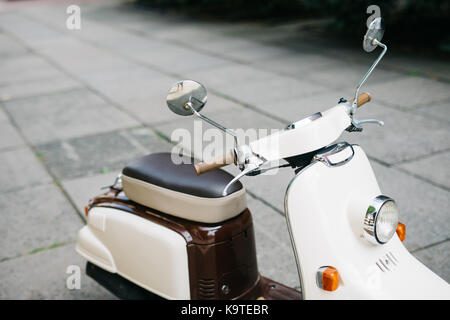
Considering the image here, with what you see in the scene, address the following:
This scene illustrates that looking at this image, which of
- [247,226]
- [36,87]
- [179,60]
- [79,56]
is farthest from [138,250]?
[79,56]

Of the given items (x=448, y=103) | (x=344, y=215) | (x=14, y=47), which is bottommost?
(x=14, y=47)

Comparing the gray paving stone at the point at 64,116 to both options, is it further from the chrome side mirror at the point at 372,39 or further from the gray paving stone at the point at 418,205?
the chrome side mirror at the point at 372,39

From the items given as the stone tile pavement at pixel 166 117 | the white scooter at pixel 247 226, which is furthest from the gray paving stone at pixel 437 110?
the white scooter at pixel 247 226

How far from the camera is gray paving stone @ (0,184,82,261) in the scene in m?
3.69

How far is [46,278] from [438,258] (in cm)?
243

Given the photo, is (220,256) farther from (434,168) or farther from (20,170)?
(20,170)

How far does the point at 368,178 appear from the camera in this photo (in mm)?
2082

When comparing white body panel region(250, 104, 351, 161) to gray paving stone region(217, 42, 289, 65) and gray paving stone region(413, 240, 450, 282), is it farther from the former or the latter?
Answer: gray paving stone region(217, 42, 289, 65)

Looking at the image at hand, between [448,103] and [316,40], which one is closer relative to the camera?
[448,103]

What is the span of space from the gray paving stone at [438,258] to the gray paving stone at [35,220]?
235 cm

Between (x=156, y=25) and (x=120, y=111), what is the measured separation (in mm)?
7735
